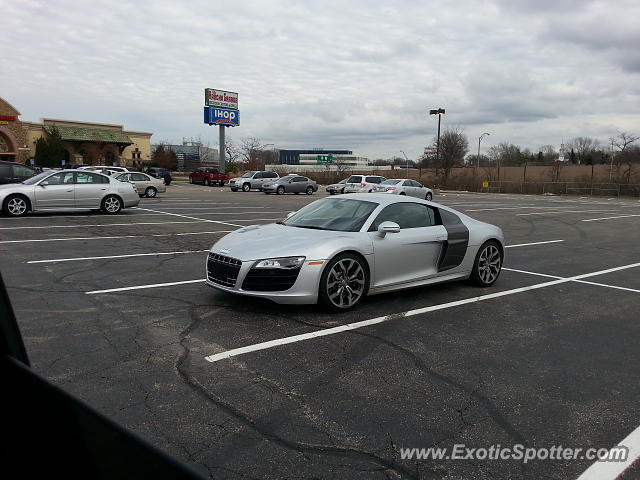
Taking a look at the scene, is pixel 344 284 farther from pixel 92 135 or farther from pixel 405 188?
pixel 92 135

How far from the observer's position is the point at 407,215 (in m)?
6.99

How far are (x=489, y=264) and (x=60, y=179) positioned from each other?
13.0m

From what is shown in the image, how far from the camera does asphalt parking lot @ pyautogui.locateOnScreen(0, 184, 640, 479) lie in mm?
3133

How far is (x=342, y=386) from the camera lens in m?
4.00

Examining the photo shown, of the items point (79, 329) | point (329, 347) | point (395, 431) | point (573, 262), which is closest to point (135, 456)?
point (395, 431)

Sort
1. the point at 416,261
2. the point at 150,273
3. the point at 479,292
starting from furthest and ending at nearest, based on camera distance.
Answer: the point at 150,273 < the point at 479,292 < the point at 416,261

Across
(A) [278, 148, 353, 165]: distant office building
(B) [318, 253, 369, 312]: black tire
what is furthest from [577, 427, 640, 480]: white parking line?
(A) [278, 148, 353, 165]: distant office building

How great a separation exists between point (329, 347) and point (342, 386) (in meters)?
0.87

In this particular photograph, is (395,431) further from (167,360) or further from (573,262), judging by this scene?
(573,262)

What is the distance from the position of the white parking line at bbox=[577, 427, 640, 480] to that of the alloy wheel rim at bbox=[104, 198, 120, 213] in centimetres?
1616

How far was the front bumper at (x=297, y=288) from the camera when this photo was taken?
5617mm

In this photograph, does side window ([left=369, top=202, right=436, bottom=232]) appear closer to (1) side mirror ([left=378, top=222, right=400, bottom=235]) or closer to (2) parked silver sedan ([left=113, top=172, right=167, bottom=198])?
(1) side mirror ([left=378, top=222, right=400, bottom=235])

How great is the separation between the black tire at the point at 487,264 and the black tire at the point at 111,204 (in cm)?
1290

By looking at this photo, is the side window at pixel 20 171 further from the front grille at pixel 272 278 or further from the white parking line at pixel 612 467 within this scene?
the white parking line at pixel 612 467
